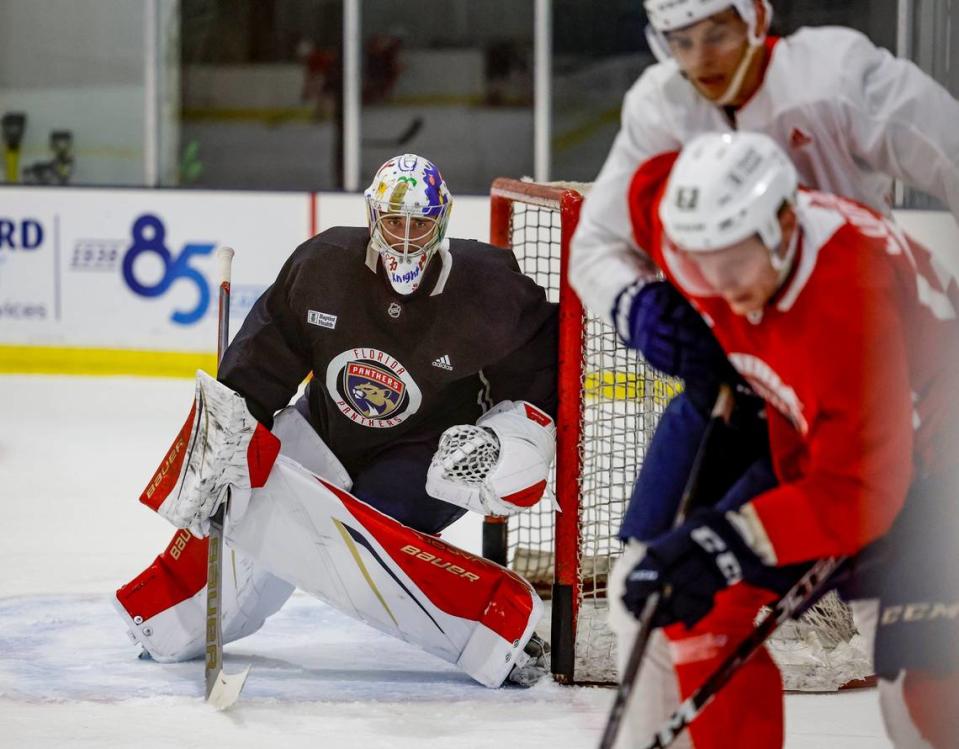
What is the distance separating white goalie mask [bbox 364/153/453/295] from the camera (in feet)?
9.20

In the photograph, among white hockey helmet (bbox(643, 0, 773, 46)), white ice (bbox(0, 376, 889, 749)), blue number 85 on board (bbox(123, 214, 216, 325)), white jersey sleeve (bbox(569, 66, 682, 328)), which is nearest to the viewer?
white hockey helmet (bbox(643, 0, 773, 46))

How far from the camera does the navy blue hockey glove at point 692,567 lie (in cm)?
168

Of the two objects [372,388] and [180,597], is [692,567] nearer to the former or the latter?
[372,388]

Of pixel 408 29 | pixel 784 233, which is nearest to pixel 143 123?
pixel 408 29

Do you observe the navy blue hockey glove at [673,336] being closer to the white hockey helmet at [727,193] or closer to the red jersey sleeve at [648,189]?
the red jersey sleeve at [648,189]

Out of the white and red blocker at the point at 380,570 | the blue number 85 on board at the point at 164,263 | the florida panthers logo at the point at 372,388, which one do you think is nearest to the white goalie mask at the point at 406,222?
the florida panthers logo at the point at 372,388

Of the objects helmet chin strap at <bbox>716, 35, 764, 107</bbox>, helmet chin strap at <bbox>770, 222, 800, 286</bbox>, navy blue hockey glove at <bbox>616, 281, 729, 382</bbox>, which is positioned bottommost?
navy blue hockey glove at <bbox>616, 281, 729, 382</bbox>

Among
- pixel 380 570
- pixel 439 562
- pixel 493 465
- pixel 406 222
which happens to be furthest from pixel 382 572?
pixel 406 222

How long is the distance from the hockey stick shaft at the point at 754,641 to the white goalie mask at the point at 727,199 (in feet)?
1.23

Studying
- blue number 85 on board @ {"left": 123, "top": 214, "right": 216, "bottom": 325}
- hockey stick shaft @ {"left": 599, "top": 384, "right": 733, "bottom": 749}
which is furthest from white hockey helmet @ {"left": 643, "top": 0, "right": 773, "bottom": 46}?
blue number 85 on board @ {"left": 123, "top": 214, "right": 216, "bottom": 325}

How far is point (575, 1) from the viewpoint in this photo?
7066mm

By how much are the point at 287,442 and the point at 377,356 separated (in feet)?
0.92

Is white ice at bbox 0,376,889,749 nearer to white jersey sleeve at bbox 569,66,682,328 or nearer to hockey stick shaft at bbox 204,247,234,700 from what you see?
hockey stick shaft at bbox 204,247,234,700

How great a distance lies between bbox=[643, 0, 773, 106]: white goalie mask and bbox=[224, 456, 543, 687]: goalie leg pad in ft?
3.83
